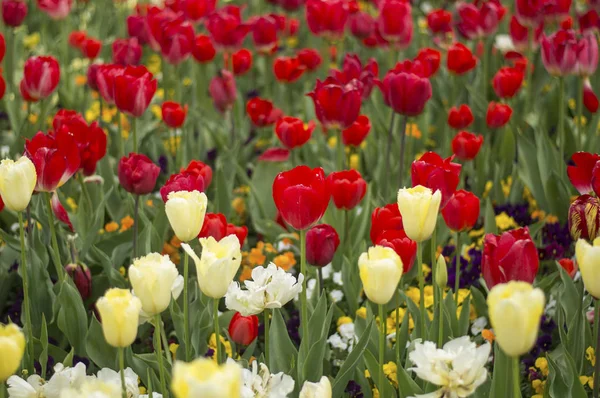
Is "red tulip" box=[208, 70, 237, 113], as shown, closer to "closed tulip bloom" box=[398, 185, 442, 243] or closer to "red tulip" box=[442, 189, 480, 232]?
"red tulip" box=[442, 189, 480, 232]

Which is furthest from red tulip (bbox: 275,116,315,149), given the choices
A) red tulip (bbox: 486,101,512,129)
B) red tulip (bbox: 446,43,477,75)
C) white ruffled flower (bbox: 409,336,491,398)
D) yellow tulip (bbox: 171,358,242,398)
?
yellow tulip (bbox: 171,358,242,398)

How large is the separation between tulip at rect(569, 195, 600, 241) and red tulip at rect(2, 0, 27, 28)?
301cm

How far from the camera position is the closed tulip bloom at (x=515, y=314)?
51.3 inches

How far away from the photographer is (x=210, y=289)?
5.36 ft

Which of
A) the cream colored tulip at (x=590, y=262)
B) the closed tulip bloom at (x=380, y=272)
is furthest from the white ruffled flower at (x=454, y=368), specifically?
the cream colored tulip at (x=590, y=262)

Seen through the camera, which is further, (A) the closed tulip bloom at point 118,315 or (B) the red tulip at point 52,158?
(B) the red tulip at point 52,158

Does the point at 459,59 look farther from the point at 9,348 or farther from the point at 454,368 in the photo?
the point at 9,348

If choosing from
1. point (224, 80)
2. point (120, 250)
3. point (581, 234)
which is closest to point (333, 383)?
point (581, 234)

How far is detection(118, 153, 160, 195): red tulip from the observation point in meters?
2.53

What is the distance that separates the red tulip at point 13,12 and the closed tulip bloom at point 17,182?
96.2 inches

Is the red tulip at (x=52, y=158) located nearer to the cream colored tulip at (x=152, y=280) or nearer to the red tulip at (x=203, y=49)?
the cream colored tulip at (x=152, y=280)

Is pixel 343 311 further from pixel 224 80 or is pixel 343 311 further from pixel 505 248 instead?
pixel 224 80

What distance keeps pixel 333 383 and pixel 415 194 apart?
0.56m

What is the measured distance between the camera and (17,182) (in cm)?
188
